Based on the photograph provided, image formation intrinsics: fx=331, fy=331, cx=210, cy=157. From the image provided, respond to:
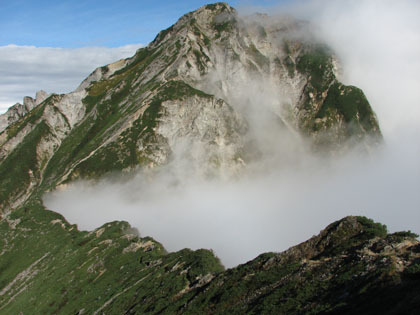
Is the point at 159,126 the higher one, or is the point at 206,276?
the point at 159,126

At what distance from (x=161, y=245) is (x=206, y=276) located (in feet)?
106

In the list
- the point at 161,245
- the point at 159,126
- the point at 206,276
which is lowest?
the point at 206,276

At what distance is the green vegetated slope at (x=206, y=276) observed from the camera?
26.3 meters

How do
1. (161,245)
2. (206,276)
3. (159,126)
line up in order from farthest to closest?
(159,126), (161,245), (206,276)

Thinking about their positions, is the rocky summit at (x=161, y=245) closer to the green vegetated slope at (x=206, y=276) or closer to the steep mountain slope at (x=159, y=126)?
the green vegetated slope at (x=206, y=276)

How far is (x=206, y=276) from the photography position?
4666 cm

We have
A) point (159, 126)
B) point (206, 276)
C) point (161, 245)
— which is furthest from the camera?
point (159, 126)

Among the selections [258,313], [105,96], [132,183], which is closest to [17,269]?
[132,183]

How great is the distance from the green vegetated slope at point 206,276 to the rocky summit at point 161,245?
187 mm

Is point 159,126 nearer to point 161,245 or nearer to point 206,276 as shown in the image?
point 161,245

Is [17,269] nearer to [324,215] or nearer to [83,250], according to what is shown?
[83,250]

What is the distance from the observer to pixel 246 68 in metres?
197

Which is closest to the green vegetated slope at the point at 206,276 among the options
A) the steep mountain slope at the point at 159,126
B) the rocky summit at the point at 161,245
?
the rocky summit at the point at 161,245

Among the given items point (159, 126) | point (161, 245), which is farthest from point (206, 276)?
point (159, 126)
